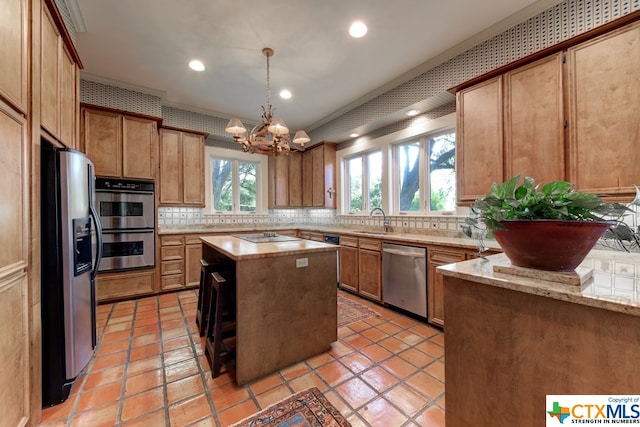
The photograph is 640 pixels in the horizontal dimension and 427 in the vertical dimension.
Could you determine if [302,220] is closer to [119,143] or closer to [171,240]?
[171,240]

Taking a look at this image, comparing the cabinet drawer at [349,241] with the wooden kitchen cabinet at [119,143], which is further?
the cabinet drawer at [349,241]

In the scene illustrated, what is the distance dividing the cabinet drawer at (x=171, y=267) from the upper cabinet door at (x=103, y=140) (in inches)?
53.7

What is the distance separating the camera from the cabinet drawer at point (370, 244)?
3311 millimetres

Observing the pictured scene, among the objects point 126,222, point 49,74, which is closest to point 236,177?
point 126,222

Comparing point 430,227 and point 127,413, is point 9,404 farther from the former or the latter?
point 430,227

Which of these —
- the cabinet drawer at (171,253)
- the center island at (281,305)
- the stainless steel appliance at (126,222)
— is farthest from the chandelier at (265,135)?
the cabinet drawer at (171,253)

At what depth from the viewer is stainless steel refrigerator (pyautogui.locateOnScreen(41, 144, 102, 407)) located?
1.61m

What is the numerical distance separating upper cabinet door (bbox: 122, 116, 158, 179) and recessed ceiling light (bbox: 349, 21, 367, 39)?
2957 mm

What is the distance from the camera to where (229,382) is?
1.82 m

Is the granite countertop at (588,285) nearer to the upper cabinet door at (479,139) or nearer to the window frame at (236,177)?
the upper cabinet door at (479,139)

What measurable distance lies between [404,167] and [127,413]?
389 cm

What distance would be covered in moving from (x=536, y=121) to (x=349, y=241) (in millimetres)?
2443

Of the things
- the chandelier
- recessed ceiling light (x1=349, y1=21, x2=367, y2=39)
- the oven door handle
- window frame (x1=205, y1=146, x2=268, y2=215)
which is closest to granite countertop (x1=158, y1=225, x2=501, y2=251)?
the oven door handle

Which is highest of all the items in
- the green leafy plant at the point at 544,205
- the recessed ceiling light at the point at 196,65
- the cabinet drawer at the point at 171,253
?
the recessed ceiling light at the point at 196,65
